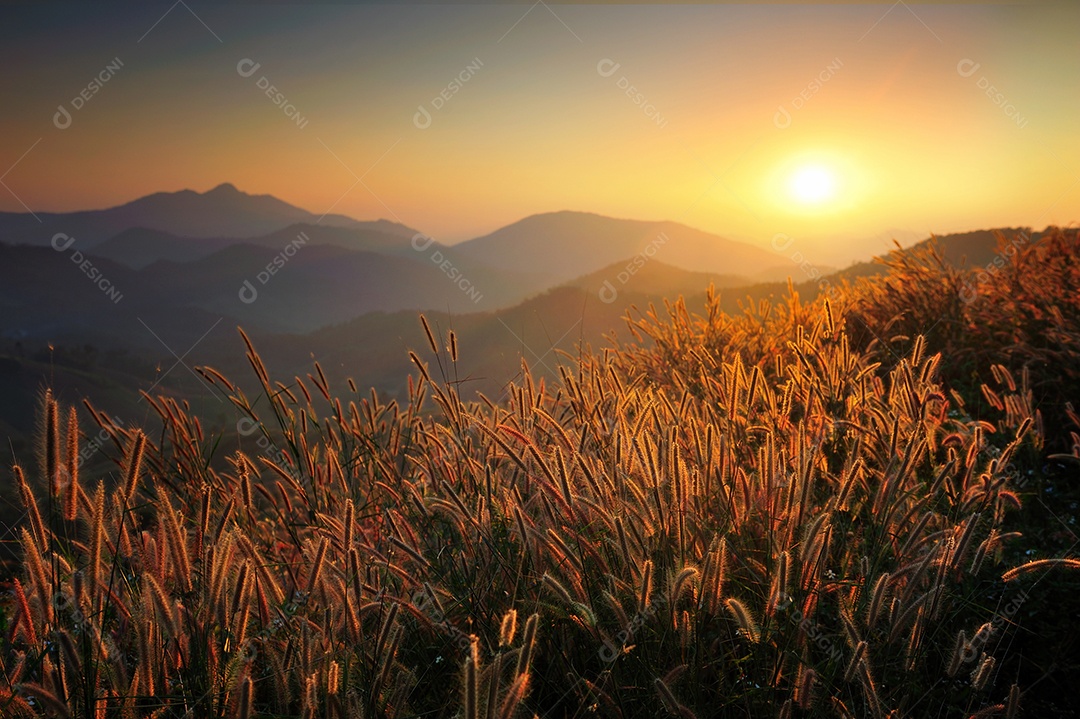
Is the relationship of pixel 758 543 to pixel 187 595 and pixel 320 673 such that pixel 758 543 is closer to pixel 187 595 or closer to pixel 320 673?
pixel 320 673

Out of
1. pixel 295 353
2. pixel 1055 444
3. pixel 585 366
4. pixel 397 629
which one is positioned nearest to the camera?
pixel 397 629

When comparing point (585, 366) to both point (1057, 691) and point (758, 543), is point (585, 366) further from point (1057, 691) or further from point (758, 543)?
point (1057, 691)

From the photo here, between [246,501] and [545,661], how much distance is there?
43.2 inches

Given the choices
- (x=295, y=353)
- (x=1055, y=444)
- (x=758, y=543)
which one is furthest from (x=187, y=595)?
(x=295, y=353)

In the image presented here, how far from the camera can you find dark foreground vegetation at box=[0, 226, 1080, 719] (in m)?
1.72

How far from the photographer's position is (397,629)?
1854 millimetres

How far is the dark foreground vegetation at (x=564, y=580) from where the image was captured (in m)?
1.72

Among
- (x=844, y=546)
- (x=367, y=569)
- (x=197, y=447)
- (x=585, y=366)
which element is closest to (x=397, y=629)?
(x=367, y=569)

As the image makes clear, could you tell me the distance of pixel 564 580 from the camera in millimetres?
2291

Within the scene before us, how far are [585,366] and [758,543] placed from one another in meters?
2.72

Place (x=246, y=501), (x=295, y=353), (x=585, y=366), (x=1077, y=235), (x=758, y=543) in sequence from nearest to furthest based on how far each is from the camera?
(x=246, y=501) → (x=758, y=543) → (x=585, y=366) → (x=1077, y=235) → (x=295, y=353)

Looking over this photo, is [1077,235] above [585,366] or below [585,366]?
above

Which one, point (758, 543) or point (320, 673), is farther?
point (758, 543)

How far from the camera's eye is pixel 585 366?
519 centimetres
